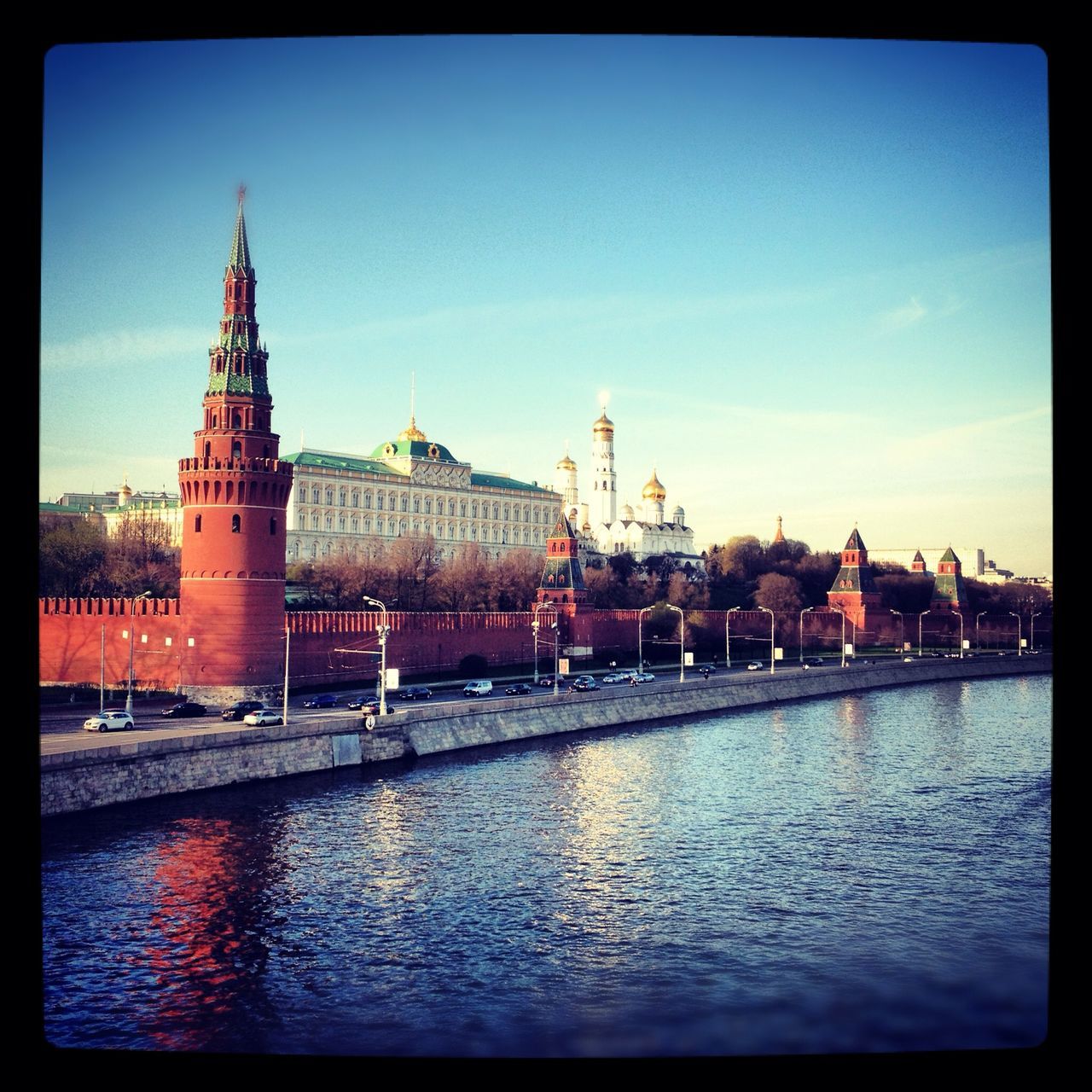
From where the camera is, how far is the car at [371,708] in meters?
26.2

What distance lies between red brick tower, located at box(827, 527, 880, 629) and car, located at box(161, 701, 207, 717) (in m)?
38.7

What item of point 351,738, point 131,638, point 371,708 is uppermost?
point 131,638

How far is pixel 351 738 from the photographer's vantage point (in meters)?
24.5

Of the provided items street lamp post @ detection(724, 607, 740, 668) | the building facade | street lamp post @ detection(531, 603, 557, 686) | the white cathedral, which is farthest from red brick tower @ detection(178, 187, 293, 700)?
the white cathedral

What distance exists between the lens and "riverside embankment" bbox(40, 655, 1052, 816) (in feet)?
62.8

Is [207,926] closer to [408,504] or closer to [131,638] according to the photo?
[131,638]

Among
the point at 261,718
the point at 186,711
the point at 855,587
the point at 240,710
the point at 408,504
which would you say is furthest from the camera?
the point at 408,504

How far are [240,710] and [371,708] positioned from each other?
3.04 m

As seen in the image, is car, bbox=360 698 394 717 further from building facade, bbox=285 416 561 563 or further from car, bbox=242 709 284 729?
building facade, bbox=285 416 561 563

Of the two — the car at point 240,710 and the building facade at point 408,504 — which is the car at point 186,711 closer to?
the car at point 240,710

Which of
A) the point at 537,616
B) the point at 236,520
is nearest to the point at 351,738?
the point at 236,520

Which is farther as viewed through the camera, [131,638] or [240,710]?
[131,638]

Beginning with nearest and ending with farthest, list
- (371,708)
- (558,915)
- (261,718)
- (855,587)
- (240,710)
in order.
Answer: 1. (558,915)
2. (261,718)
3. (240,710)
4. (371,708)
5. (855,587)

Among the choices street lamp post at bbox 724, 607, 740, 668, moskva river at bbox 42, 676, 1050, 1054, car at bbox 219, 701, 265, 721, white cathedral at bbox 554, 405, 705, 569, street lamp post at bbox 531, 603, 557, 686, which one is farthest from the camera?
white cathedral at bbox 554, 405, 705, 569
